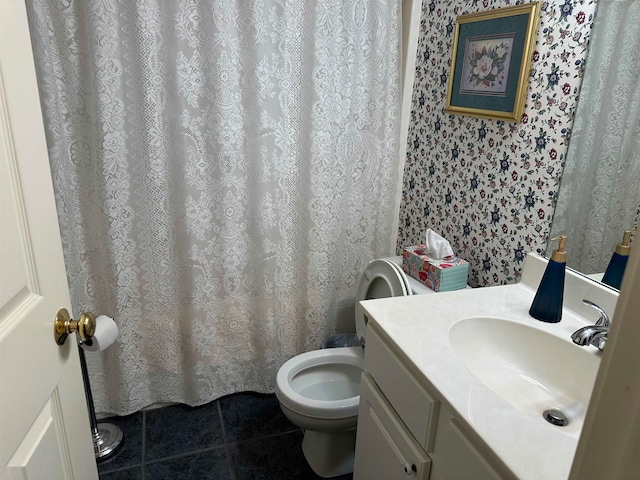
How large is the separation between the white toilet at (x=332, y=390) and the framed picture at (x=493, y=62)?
2.11ft

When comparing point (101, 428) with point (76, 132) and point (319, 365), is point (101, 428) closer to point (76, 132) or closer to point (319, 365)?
point (319, 365)

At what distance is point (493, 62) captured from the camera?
1.50 m

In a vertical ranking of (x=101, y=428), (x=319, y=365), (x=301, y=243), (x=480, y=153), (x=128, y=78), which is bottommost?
(x=101, y=428)

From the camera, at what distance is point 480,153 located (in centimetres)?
161

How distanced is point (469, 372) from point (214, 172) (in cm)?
121

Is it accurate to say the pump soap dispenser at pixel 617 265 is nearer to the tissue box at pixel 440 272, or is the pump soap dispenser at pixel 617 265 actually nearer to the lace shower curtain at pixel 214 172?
the tissue box at pixel 440 272

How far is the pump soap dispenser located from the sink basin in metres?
0.24

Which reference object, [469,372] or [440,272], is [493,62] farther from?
[469,372]

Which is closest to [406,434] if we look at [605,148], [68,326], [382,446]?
[382,446]

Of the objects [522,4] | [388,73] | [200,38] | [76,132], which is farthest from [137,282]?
[522,4]

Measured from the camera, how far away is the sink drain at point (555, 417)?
3.16 feet

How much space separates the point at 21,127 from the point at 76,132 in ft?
3.14

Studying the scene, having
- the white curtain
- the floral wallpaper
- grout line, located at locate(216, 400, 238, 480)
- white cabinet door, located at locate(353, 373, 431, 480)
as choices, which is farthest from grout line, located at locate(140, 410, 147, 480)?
the white curtain

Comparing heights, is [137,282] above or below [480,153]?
below
